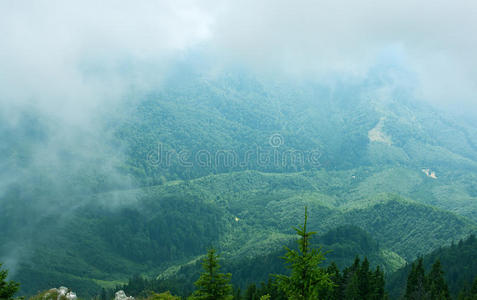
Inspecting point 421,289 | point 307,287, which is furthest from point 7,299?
point 421,289

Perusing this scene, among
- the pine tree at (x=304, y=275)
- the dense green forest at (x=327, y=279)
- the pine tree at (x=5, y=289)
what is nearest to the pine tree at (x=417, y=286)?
the dense green forest at (x=327, y=279)

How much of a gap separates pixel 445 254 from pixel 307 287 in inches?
4795

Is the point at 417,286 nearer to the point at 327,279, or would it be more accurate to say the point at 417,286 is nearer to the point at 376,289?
the point at 376,289

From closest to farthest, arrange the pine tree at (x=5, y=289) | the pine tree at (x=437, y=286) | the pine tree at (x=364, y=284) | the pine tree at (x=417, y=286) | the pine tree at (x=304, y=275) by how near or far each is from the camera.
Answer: the pine tree at (x=304, y=275) < the pine tree at (x=5, y=289) < the pine tree at (x=437, y=286) < the pine tree at (x=364, y=284) < the pine tree at (x=417, y=286)

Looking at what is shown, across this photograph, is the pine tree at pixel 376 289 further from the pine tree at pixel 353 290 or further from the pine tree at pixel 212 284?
the pine tree at pixel 212 284

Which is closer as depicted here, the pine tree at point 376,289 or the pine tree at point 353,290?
the pine tree at point 353,290

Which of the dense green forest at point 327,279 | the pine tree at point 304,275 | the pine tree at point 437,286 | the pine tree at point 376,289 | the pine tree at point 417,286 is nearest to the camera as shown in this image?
the pine tree at point 304,275

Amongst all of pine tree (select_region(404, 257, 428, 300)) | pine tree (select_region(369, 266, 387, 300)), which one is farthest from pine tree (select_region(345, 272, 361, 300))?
pine tree (select_region(404, 257, 428, 300))

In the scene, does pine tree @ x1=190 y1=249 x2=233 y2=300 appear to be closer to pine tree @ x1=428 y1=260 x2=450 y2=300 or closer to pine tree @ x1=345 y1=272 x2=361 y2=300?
pine tree @ x1=345 y1=272 x2=361 y2=300

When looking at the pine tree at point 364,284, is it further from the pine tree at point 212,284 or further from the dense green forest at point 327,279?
the pine tree at point 212,284

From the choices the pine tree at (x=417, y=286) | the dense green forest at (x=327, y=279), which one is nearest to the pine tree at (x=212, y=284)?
the dense green forest at (x=327, y=279)

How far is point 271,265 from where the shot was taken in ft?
568

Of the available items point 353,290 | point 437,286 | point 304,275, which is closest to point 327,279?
point 304,275

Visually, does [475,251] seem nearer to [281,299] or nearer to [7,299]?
[281,299]
